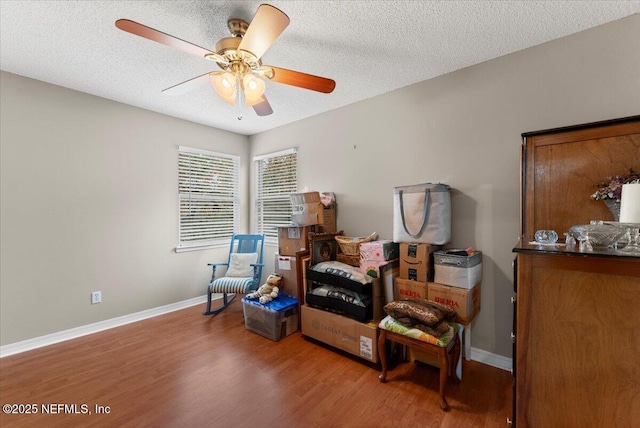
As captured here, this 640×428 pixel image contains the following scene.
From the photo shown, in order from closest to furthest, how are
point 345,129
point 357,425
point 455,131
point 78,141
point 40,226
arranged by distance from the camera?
point 357,425, point 455,131, point 40,226, point 78,141, point 345,129

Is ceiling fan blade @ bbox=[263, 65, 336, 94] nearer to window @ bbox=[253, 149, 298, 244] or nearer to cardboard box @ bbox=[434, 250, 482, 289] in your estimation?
cardboard box @ bbox=[434, 250, 482, 289]

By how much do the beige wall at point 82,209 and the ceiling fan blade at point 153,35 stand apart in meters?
2.18

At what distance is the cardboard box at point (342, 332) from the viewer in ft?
7.10

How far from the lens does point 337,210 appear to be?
326 centimetres

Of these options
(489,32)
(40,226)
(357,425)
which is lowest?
(357,425)

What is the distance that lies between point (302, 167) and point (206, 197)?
5.05 feet

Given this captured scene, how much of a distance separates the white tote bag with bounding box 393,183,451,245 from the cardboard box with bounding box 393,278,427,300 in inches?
14.1

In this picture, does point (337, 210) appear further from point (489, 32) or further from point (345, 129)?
point (489, 32)

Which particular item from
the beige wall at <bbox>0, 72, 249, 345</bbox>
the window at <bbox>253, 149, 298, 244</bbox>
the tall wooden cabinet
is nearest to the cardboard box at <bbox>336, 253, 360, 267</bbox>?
the window at <bbox>253, 149, 298, 244</bbox>

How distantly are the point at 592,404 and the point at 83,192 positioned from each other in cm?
419

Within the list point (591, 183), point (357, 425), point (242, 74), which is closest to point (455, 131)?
point (591, 183)

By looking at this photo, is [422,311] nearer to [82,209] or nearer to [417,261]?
[417,261]

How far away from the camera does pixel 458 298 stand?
6.61 feet

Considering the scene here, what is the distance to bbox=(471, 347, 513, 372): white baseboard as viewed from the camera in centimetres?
214
